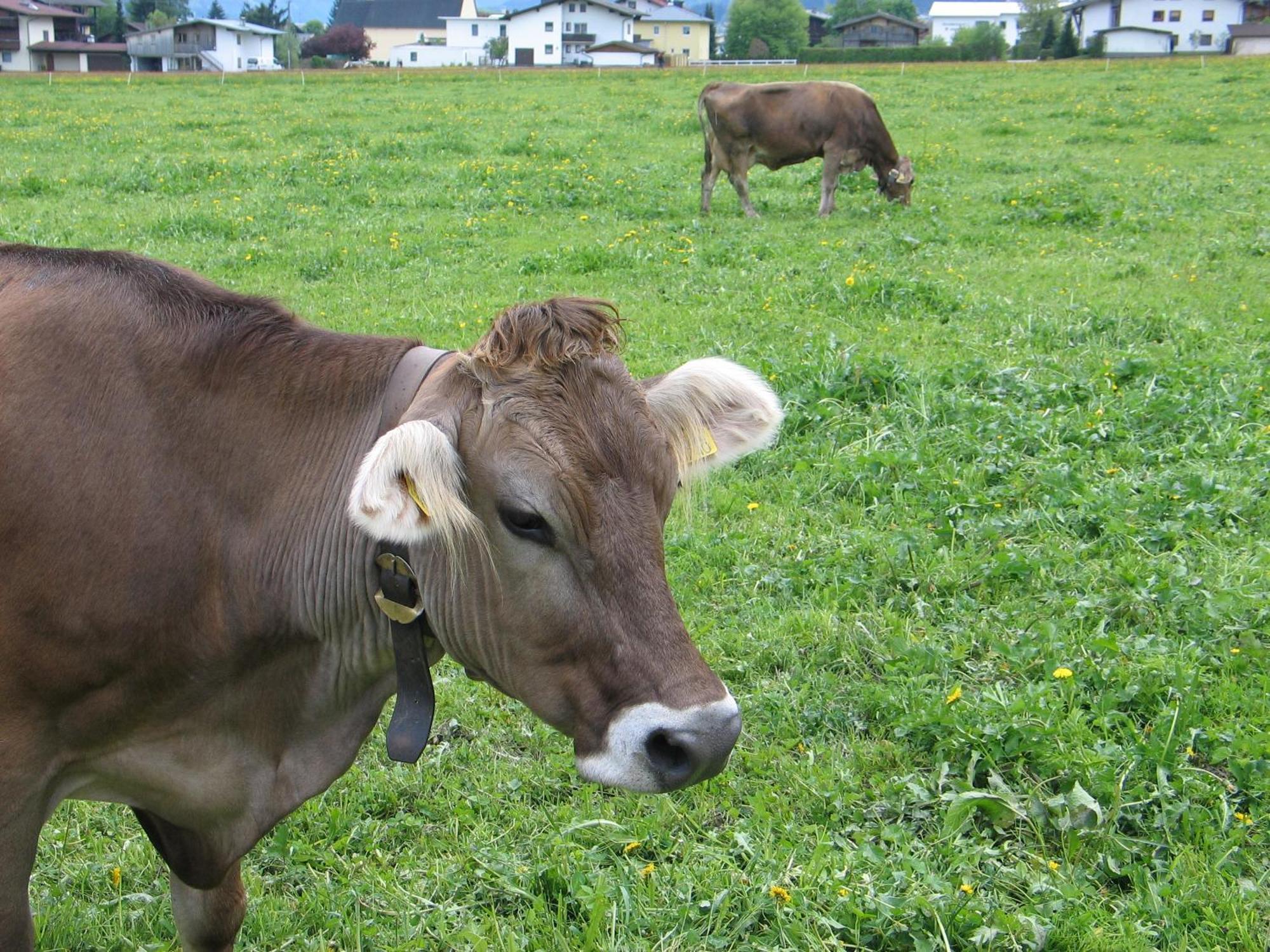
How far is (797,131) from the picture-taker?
52.5 ft

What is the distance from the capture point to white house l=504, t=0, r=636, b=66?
94062 mm

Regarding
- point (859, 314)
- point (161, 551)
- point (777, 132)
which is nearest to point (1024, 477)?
point (859, 314)

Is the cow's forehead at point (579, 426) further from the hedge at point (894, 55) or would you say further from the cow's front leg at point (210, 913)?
the hedge at point (894, 55)

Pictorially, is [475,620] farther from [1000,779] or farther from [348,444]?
[1000,779]

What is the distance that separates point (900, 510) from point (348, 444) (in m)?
3.64

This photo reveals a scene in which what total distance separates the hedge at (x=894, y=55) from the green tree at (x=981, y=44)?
1.74m

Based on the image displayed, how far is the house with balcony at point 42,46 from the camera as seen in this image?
80.0 m

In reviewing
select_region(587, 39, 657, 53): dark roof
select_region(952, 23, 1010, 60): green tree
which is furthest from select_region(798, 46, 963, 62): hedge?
select_region(587, 39, 657, 53): dark roof

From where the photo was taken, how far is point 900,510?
5.79 meters

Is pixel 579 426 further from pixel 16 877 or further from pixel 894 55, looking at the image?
pixel 894 55

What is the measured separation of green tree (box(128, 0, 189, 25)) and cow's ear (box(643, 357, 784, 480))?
12174 cm

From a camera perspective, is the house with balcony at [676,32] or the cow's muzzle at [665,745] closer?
the cow's muzzle at [665,745]

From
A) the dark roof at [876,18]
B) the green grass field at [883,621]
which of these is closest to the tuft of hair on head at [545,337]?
A: the green grass field at [883,621]

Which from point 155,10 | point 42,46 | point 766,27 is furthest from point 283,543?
point 155,10
